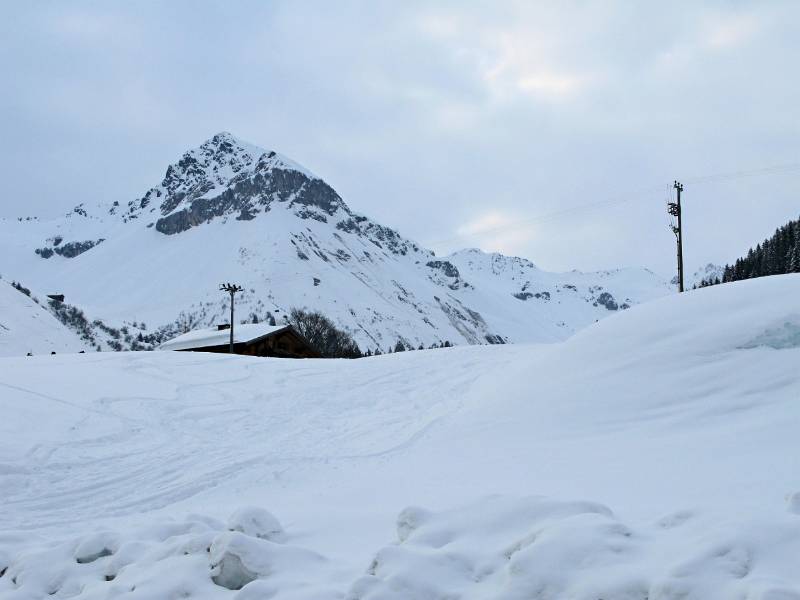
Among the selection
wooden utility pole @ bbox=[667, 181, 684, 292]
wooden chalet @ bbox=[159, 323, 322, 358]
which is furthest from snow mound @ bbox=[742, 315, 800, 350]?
wooden chalet @ bbox=[159, 323, 322, 358]

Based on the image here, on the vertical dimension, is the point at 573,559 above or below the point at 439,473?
above

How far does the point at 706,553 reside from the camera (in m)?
3.95

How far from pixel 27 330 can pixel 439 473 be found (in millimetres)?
73296

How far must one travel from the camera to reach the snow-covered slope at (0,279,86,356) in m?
66.8

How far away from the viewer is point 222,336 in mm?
54844

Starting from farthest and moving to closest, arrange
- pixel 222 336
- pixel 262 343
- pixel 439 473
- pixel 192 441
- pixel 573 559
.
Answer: pixel 222 336 < pixel 262 343 < pixel 192 441 < pixel 439 473 < pixel 573 559

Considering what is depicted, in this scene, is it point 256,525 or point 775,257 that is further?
point 775,257

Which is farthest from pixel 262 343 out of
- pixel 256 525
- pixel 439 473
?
pixel 256 525

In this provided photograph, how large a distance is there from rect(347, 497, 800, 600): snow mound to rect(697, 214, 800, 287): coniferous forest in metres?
63.5

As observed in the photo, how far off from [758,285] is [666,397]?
3535 millimetres

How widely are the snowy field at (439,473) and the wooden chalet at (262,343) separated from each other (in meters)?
30.9

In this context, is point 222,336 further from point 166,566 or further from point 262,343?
point 166,566

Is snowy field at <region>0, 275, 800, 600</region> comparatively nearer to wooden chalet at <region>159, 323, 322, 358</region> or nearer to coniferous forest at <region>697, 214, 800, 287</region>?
wooden chalet at <region>159, 323, 322, 358</region>

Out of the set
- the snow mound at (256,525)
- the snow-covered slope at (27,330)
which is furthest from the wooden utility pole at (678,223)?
the snow-covered slope at (27,330)
